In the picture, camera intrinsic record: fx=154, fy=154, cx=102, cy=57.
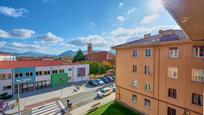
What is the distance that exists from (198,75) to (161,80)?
3.97 m

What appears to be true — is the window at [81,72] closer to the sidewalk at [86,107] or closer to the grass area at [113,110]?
the sidewalk at [86,107]

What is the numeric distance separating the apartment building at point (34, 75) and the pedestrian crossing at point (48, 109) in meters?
9.30

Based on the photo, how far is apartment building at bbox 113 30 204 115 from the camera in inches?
545

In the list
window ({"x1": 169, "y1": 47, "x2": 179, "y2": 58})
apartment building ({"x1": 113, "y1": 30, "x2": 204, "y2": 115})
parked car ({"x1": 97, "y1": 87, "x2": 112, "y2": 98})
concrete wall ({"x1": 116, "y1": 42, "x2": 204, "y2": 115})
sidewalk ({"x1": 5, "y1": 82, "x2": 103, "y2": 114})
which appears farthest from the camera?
parked car ({"x1": 97, "y1": 87, "x2": 112, "y2": 98})

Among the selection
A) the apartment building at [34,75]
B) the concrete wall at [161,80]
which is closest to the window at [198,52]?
the concrete wall at [161,80]

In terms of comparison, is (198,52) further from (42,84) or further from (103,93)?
(42,84)

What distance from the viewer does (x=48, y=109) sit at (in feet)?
70.0

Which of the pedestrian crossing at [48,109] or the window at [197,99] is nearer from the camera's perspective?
the window at [197,99]

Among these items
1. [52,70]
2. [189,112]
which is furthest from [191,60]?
[52,70]

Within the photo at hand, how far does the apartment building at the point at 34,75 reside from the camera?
28125 millimetres

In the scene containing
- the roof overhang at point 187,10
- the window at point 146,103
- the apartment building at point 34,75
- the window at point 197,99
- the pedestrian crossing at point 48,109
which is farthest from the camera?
the apartment building at point 34,75

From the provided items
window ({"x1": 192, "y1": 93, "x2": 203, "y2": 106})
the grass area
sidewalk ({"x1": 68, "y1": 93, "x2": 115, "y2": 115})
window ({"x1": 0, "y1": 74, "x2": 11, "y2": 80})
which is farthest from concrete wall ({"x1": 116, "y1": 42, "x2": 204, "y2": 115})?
window ({"x1": 0, "y1": 74, "x2": 11, "y2": 80})

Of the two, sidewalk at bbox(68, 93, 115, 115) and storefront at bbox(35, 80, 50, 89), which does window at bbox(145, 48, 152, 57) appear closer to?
sidewalk at bbox(68, 93, 115, 115)

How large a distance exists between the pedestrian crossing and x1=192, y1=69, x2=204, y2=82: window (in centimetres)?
1595
